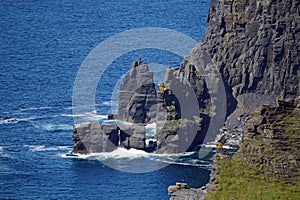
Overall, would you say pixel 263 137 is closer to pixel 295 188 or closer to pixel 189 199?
pixel 295 188

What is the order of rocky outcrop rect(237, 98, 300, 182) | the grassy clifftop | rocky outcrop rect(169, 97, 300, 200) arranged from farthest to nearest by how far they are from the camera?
rocky outcrop rect(237, 98, 300, 182)
rocky outcrop rect(169, 97, 300, 200)
the grassy clifftop

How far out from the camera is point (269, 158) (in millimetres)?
141250

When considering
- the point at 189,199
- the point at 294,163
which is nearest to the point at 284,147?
the point at 294,163

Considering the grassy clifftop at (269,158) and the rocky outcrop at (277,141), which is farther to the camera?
the rocky outcrop at (277,141)

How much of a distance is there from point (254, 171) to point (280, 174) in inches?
126

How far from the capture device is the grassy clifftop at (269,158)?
140250mm

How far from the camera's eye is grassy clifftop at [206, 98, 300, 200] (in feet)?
460

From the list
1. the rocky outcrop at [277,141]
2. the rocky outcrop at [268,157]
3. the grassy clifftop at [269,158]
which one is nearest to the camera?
the grassy clifftop at [269,158]

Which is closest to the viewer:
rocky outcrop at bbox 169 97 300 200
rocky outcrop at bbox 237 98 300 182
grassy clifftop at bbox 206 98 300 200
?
grassy clifftop at bbox 206 98 300 200

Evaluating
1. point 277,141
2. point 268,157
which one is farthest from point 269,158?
point 277,141

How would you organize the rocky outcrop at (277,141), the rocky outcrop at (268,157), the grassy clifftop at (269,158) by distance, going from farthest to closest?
the rocky outcrop at (277,141), the rocky outcrop at (268,157), the grassy clifftop at (269,158)

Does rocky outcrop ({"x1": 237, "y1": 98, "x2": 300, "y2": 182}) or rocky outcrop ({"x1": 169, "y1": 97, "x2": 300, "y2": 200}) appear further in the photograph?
rocky outcrop ({"x1": 237, "y1": 98, "x2": 300, "y2": 182})

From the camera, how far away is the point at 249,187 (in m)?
142

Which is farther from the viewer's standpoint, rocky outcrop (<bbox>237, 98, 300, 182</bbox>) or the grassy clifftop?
rocky outcrop (<bbox>237, 98, 300, 182</bbox>)
